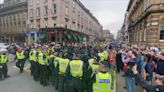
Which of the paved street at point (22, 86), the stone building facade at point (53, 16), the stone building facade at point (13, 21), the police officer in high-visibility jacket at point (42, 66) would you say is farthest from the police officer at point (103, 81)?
the stone building facade at point (13, 21)

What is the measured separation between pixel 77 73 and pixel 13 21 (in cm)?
4678

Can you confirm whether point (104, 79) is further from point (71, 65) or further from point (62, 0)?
point (62, 0)

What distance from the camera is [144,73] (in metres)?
6.89

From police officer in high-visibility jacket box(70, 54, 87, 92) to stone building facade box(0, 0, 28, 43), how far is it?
40395 mm

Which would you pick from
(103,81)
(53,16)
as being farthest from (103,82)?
(53,16)

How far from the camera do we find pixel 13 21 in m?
48.3

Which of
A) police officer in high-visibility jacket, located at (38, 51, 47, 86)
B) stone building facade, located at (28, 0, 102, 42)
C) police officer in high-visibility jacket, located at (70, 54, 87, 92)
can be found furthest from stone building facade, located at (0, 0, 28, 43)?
police officer in high-visibility jacket, located at (70, 54, 87, 92)

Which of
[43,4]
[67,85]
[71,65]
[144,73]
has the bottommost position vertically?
[67,85]

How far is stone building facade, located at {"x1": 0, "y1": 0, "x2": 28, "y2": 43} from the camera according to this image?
4450 cm

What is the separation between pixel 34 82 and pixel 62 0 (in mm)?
28199

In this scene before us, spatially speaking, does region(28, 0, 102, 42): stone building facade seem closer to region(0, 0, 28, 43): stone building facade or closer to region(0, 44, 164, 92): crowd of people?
region(0, 0, 28, 43): stone building facade

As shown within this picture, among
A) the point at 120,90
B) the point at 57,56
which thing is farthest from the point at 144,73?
the point at 57,56

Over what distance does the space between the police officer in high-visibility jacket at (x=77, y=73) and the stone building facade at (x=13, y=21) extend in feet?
133

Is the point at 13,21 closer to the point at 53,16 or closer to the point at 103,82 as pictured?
the point at 53,16
